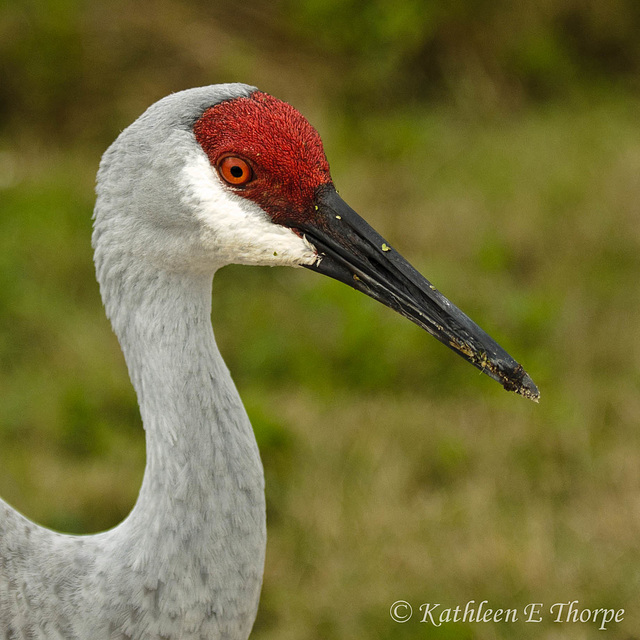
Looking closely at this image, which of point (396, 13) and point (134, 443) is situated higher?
point (396, 13)

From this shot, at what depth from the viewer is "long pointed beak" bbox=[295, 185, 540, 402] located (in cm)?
214

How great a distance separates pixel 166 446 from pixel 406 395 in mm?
2743

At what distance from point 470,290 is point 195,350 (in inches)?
132

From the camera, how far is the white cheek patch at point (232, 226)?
2.05 metres

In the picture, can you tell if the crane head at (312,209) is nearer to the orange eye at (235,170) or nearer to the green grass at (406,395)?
the orange eye at (235,170)

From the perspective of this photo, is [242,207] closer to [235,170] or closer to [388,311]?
[235,170]

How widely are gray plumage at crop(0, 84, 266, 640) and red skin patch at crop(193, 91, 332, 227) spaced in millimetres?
69

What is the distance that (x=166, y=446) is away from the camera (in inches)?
83.8

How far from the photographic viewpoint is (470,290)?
521 cm

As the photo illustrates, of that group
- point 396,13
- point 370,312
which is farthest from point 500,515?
point 396,13

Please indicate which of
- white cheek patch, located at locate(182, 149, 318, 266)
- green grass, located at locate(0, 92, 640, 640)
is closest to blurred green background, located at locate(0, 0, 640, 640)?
green grass, located at locate(0, 92, 640, 640)

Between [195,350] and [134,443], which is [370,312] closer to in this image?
[134,443]

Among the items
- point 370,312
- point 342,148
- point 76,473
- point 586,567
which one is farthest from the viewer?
point 342,148

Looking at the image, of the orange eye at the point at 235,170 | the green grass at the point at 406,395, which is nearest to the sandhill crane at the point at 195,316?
the orange eye at the point at 235,170
